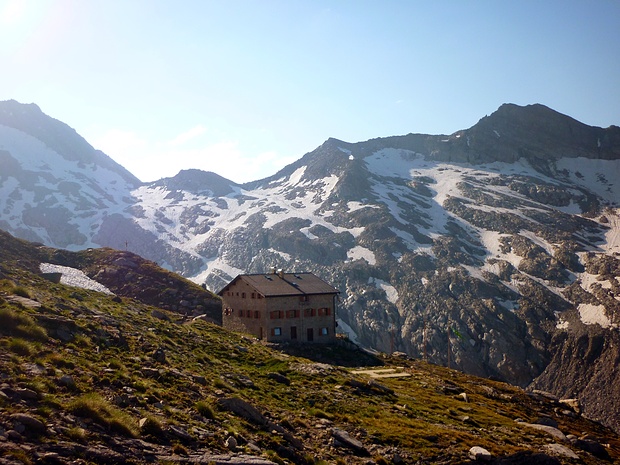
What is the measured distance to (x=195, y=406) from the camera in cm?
2181

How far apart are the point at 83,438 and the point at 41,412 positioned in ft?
5.54

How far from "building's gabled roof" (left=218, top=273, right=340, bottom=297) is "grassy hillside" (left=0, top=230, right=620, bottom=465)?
21.6m

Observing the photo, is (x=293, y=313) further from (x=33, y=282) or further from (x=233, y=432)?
(x=233, y=432)

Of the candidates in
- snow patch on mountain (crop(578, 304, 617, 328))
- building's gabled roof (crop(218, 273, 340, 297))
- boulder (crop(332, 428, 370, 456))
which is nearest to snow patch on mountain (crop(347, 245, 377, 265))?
snow patch on mountain (crop(578, 304, 617, 328))

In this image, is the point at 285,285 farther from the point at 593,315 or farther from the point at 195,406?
the point at 593,315

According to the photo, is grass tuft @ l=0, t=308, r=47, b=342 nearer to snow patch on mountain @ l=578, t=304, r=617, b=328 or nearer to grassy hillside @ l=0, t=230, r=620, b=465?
grassy hillside @ l=0, t=230, r=620, b=465

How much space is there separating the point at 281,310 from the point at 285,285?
582cm

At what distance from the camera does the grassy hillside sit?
16266mm

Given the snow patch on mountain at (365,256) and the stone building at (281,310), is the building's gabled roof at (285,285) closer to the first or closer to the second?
the stone building at (281,310)

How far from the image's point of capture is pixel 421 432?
30.7m

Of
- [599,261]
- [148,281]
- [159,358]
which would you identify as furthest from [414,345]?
[159,358]

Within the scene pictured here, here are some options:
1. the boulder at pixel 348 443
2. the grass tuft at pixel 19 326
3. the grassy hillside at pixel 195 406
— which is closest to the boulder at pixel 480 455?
the grassy hillside at pixel 195 406

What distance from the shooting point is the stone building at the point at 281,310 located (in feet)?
239

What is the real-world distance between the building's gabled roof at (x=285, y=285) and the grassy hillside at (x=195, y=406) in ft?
71.0
